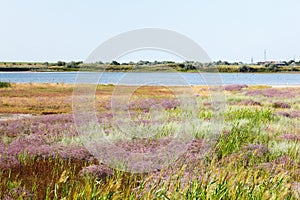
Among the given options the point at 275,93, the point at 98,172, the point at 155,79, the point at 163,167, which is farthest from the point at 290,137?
the point at 275,93

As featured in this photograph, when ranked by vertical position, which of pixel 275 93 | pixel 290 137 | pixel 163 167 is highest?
pixel 163 167

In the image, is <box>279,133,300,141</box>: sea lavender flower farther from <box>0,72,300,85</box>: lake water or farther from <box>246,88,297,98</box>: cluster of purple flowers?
<box>246,88,297,98</box>: cluster of purple flowers

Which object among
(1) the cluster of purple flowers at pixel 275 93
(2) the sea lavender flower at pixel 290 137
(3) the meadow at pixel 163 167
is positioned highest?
(3) the meadow at pixel 163 167

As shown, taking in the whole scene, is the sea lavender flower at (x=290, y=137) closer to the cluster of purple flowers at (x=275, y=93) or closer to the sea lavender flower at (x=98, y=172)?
the sea lavender flower at (x=98, y=172)

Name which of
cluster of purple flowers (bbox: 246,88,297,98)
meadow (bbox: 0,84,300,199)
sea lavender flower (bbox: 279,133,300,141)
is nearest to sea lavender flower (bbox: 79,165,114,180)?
meadow (bbox: 0,84,300,199)

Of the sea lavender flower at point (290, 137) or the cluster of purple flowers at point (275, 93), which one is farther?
the cluster of purple flowers at point (275, 93)

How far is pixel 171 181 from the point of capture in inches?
250

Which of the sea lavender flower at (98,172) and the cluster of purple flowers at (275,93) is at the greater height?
the sea lavender flower at (98,172)

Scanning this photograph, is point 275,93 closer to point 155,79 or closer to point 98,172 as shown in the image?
point 155,79

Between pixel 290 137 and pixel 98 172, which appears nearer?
pixel 98 172

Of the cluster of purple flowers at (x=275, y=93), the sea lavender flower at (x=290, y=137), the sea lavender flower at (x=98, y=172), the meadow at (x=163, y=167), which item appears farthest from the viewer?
the cluster of purple flowers at (x=275, y=93)

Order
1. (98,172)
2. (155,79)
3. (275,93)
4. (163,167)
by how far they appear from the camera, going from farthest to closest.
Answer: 1. (275,93)
2. (155,79)
3. (163,167)
4. (98,172)

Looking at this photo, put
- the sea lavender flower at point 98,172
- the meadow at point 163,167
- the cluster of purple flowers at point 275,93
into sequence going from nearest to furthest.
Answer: the meadow at point 163,167
the sea lavender flower at point 98,172
the cluster of purple flowers at point 275,93

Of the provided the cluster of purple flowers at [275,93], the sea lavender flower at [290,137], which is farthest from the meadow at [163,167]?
the cluster of purple flowers at [275,93]
